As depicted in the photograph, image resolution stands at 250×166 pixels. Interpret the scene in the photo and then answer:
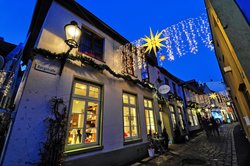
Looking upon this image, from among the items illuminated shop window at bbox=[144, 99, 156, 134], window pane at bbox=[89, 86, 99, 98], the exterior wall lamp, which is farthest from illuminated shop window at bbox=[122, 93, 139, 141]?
the exterior wall lamp

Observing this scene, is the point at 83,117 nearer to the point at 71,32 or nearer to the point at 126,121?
the point at 126,121

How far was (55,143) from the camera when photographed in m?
3.18

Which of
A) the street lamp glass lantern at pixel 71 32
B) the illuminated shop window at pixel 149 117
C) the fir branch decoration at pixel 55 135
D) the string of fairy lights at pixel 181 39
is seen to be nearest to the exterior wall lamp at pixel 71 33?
the street lamp glass lantern at pixel 71 32

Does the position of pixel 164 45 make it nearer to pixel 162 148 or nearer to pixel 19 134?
pixel 162 148

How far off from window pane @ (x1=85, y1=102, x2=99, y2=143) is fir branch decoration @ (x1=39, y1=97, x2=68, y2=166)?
922 mm

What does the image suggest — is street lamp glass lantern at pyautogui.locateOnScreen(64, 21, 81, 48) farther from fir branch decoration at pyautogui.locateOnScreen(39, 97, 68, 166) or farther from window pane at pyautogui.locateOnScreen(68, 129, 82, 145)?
window pane at pyautogui.locateOnScreen(68, 129, 82, 145)

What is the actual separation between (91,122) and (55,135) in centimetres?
136

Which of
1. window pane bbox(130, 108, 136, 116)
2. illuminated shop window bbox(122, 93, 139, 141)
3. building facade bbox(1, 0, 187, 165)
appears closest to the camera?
building facade bbox(1, 0, 187, 165)

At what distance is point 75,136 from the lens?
13.0ft

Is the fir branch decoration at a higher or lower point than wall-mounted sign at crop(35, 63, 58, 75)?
lower

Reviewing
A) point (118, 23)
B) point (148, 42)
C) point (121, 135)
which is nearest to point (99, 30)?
point (148, 42)

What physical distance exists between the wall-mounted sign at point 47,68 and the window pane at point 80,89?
883 millimetres

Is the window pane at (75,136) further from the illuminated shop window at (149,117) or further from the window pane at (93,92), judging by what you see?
the illuminated shop window at (149,117)

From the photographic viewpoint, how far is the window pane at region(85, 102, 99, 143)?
14.1 ft
